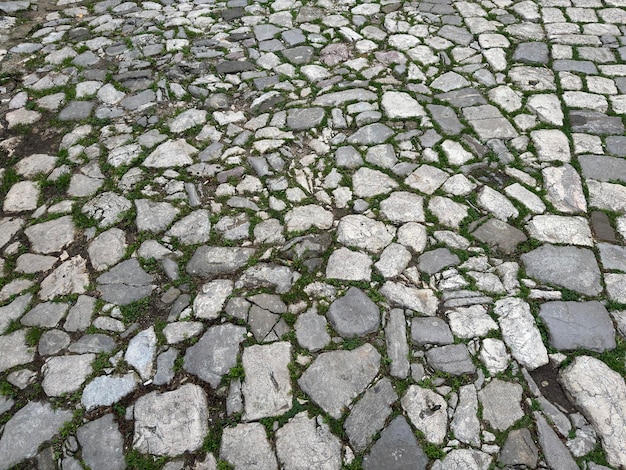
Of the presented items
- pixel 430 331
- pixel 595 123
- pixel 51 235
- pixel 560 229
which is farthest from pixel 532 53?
pixel 51 235

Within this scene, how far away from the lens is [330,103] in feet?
13.4

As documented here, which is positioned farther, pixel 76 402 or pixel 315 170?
pixel 315 170

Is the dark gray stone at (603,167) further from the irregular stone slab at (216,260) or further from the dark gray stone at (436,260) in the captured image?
the irregular stone slab at (216,260)

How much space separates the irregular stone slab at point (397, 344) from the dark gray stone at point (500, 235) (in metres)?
0.81

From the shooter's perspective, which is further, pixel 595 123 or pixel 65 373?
pixel 595 123

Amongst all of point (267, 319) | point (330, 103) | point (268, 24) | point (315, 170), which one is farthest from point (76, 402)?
point (268, 24)

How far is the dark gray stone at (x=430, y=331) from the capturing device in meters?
2.47

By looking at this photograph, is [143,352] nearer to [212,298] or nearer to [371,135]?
[212,298]

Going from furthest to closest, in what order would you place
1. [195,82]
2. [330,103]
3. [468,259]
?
1. [195,82]
2. [330,103]
3. [468,259]

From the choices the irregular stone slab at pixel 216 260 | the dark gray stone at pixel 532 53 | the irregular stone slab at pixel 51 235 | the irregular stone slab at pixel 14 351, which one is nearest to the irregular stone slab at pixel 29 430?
the irregular stone slab at pixel 14 351

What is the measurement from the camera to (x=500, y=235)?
9.80 feet

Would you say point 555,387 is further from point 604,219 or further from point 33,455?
point 33,455

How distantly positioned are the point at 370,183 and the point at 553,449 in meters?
1.96

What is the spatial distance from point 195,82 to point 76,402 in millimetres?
3117
